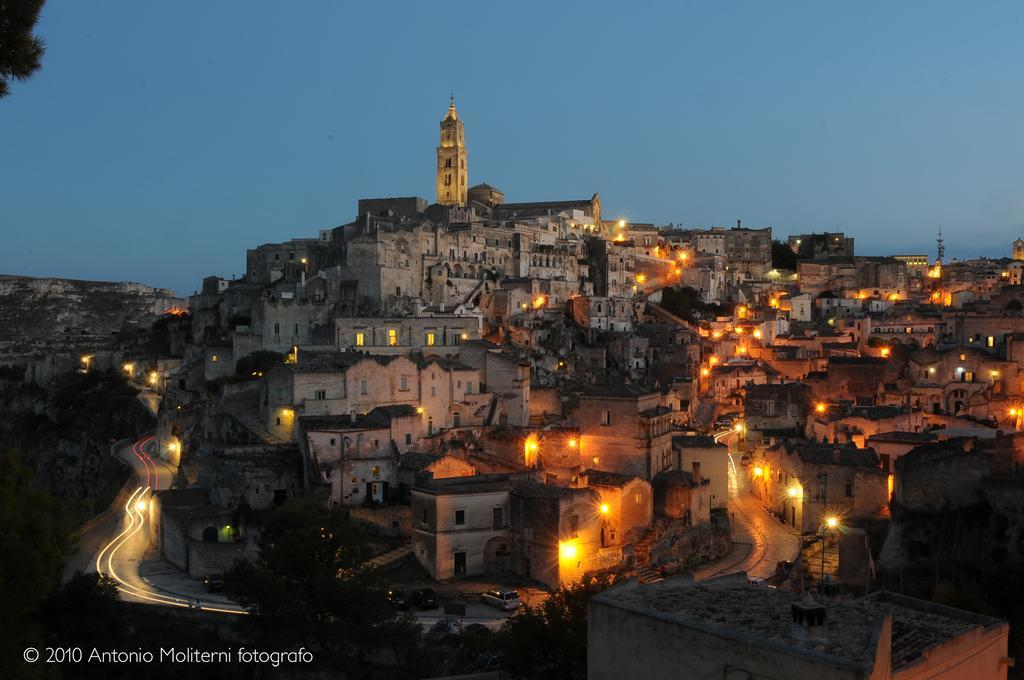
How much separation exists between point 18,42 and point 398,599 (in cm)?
1945

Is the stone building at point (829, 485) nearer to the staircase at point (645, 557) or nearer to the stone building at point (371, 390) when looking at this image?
the staircase at point (645, 557)

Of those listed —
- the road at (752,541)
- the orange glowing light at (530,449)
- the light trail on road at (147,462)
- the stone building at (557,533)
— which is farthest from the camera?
the light trail on road at (147,462)

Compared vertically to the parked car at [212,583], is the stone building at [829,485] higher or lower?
higher

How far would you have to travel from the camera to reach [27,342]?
7850 centimetres

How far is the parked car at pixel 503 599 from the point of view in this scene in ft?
85.4

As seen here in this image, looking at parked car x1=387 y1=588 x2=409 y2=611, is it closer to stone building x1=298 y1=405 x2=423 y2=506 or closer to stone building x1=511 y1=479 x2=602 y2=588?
stone building x1=511 y1=479 x2=602 y2=588

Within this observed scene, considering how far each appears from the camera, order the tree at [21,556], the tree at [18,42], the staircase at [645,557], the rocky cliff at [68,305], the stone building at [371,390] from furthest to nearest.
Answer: the rocky cliff at [68,305] < the stone building at [371,390] < the staircase at [645,557] < the tree at [21,556] < the tree at [18,42]

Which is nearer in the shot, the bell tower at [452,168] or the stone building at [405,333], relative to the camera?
the stone building at [405,333]

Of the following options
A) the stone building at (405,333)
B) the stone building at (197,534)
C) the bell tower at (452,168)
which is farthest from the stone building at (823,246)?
the stone building at (197,534)

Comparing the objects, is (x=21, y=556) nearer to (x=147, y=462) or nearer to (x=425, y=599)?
(x=425, y=599)

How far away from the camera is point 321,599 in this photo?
69.6 feet

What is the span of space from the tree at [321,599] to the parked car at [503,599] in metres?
4.52

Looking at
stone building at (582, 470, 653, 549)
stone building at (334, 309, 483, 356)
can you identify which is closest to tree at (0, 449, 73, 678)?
stone building at (582, 470, 653, 549)

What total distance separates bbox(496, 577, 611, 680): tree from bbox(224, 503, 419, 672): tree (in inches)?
177
